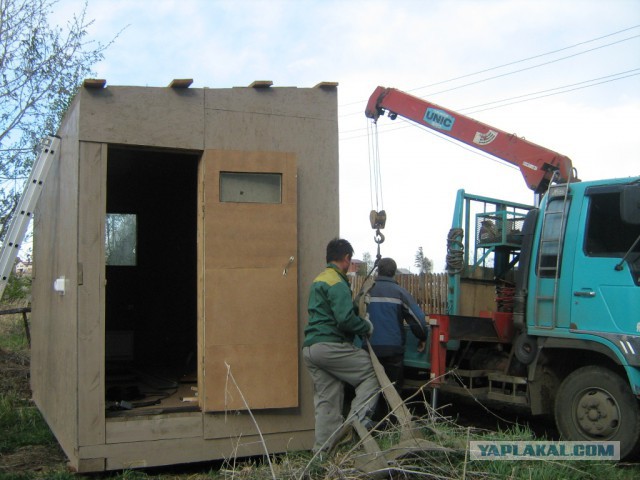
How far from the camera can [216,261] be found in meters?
5.86

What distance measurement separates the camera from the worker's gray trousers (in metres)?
5.45

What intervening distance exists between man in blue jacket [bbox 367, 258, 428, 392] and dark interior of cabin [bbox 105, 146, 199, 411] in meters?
4.02

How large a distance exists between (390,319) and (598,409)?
1.99m

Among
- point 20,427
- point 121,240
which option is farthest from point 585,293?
point 121,240

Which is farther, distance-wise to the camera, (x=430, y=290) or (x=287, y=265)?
(x=430, y=290)

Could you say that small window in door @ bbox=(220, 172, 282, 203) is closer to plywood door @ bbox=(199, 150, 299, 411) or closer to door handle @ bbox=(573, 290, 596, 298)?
plywood door @ bbox=(199, 150, 299, 411)

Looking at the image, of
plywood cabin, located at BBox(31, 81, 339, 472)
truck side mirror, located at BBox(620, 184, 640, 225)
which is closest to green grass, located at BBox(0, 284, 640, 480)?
plywood cabin, located at BBox(31, 81, 339, 472)

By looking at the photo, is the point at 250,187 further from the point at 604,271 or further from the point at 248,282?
the point at 604,271

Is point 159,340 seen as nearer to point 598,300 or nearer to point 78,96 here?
point 78,96

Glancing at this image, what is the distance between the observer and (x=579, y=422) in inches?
238

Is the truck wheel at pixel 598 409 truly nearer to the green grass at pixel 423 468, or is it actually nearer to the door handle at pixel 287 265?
the green grass at pixel 423 468

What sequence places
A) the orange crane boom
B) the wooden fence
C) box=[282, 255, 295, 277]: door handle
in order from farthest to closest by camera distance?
the wooden fence → the orange crane boom → box=[282, 255, 295, 277]: door handle

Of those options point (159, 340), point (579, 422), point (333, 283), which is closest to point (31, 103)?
point (159, 340)

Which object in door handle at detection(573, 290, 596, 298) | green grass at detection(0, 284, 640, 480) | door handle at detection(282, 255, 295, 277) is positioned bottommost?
green grass at detection(0, 284, 640, 480)
